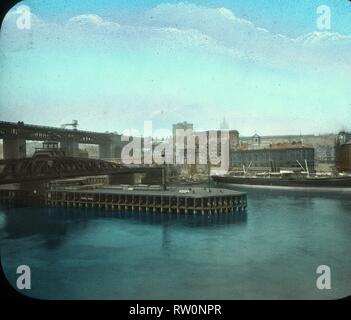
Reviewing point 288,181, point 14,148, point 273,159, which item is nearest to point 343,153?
point 288,181

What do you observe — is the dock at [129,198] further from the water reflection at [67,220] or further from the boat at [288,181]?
the boat at [288,181]

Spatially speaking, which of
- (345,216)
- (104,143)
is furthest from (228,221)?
(104,143)

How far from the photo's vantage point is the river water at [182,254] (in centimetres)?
470

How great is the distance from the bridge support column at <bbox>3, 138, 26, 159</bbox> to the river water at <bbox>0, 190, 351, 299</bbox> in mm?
1586

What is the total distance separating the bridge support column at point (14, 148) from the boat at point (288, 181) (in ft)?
35.8

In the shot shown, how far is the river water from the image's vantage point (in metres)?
4.70

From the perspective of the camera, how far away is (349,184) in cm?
1438

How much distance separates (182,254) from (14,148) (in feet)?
13.2

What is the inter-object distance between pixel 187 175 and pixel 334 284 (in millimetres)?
9128

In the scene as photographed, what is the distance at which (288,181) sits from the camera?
1636cm

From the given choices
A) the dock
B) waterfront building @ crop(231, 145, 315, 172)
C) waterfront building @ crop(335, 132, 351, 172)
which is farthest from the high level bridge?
waterfront building @ crop(231, 145, 315, 172)
